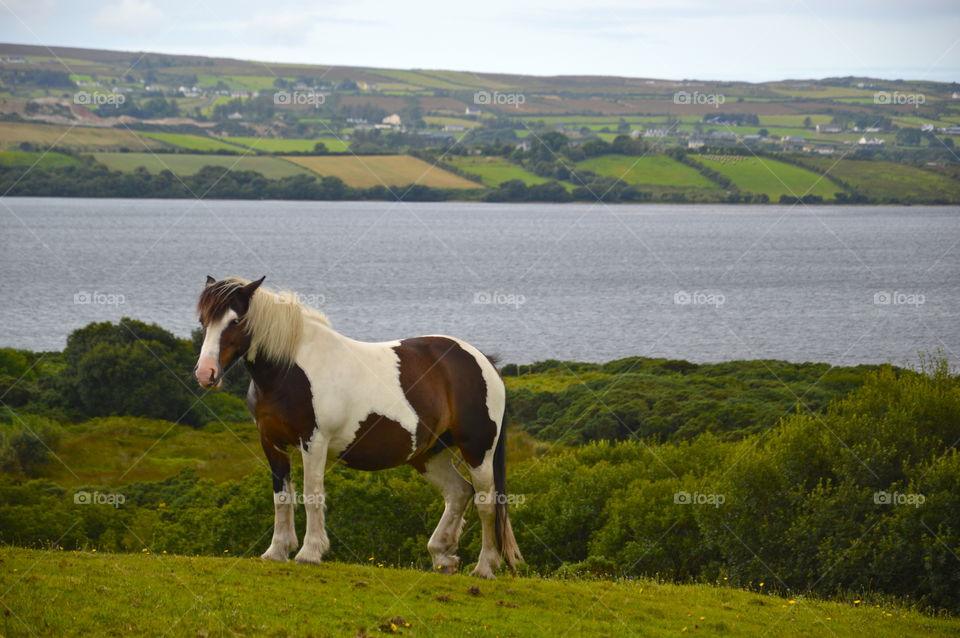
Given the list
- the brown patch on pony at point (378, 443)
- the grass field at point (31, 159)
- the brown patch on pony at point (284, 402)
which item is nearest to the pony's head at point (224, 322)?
the brown patch on pony at point (284, 402)

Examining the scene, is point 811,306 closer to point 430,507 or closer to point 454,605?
point 430,507

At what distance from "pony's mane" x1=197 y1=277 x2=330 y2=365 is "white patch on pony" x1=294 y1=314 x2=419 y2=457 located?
0.16m

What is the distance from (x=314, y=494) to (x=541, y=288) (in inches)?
4514

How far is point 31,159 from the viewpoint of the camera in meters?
183

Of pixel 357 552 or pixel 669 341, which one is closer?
pixel 357 552

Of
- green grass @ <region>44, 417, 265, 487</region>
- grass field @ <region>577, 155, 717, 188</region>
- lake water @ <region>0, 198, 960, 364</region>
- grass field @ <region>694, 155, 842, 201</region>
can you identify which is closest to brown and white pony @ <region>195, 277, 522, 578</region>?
green grass @ <region>44, 417, 265, 487</region>

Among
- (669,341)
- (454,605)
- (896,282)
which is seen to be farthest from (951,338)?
(454,605)

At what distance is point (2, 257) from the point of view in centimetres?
14900

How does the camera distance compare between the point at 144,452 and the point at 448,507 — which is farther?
the point at 144,452

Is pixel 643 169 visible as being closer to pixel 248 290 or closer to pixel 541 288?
pixel 541 288

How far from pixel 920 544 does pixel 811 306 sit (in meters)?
98.2

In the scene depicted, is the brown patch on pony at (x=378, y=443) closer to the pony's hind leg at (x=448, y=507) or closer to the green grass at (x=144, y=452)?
the pony's hind leg at (x=448, y=507)

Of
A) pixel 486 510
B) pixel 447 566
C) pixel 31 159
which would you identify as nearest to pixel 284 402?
pixel 486 510

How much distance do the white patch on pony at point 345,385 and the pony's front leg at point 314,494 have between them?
147 millimetres
